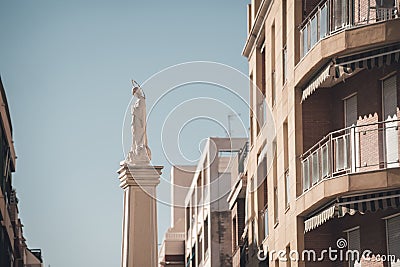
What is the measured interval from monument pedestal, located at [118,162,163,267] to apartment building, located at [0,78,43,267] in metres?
7.24

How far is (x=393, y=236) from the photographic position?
28203 millimetres

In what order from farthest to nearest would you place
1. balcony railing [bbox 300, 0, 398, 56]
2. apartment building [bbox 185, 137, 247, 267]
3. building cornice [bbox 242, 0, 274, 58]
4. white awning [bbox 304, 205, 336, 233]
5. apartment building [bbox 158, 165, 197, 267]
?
apartment building [bbox 158, 165, 197, 267], apartment building [bbox 185, 137, 247, 267], building cornice [bbox 242, 0, 274, 58], white awning [bbox 304, 205, 336, 233], balcony railing [bbox 300, 0, 398, 56]

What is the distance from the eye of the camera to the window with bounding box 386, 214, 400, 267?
91.4 ft

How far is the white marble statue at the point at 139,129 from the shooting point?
136 feet

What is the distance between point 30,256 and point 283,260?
3796 centimetres

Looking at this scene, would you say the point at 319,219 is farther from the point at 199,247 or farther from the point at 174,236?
the point at 174,236

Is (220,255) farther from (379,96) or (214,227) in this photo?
(379,96)

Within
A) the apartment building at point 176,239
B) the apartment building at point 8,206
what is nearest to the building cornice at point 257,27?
the apartment building at point 8,206

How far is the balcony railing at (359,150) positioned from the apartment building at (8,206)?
60.9 feet

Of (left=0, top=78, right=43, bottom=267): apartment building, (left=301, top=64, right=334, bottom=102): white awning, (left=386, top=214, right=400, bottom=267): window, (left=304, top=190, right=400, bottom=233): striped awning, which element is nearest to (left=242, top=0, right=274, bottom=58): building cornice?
(left=301, top=64, right=334, bottom=102): white awning

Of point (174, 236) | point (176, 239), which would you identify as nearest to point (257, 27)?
point (176, 239)

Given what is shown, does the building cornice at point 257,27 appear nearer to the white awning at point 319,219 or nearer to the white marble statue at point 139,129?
the white marble statue at point 139,129

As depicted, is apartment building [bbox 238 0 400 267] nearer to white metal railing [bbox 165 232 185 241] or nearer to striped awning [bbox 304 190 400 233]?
striped awning [bbox 304 190 400 233]

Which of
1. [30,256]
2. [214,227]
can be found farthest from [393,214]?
[30,256]
